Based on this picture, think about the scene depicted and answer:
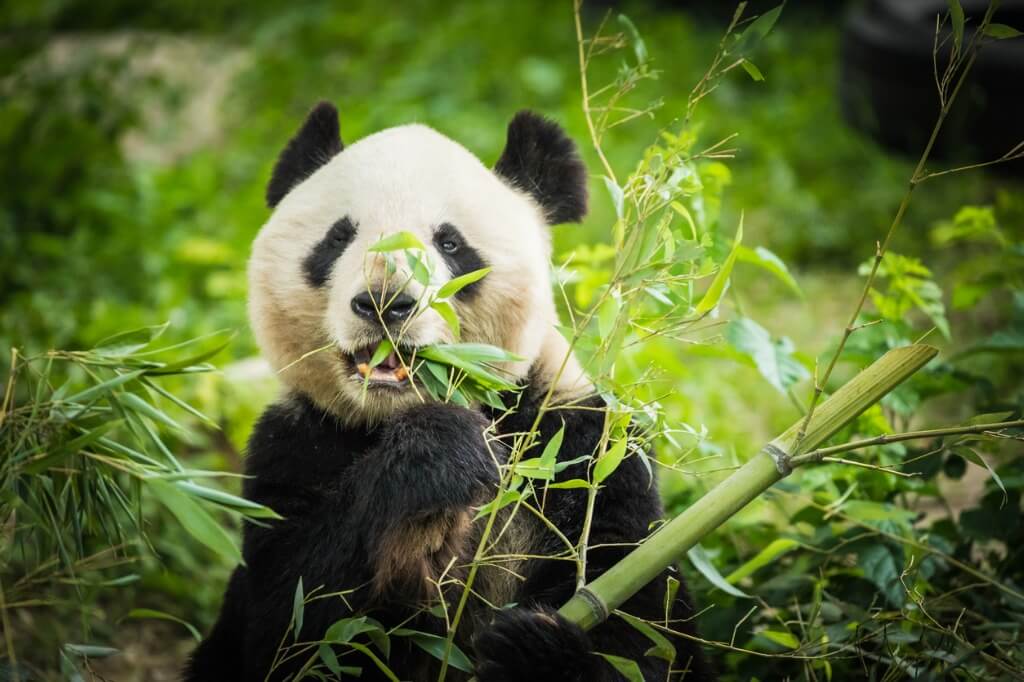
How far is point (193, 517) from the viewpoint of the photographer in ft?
7.41

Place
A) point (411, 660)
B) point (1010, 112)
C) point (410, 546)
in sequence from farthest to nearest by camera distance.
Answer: point (1010, 112)
point (411, 660)
point (410, 546)

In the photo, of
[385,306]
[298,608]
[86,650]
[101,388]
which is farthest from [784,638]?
[101,388]

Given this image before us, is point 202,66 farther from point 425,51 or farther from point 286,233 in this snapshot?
point 286,233

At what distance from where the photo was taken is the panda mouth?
259 cm

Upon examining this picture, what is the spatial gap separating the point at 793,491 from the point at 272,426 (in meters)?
1.97

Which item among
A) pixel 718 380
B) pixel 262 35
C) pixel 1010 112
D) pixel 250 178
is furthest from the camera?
pixel 262 35

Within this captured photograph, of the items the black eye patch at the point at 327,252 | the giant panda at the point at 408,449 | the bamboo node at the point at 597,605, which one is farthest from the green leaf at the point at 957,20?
the black eye patch at the point at 327,252

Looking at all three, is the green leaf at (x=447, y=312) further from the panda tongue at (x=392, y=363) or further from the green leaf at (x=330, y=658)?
the green leaf at (x=330, y=658)

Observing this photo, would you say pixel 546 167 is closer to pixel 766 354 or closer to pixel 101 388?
pixel 766 354

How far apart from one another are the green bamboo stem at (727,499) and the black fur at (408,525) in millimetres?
106

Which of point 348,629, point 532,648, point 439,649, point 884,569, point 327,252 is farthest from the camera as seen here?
point 884,569

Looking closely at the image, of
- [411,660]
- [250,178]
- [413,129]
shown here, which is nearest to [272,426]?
[411,660]

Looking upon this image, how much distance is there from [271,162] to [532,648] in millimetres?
6478

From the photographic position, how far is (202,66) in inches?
381
